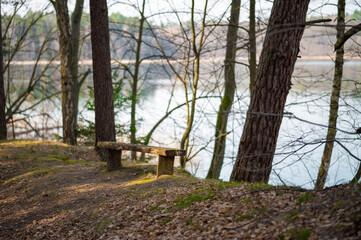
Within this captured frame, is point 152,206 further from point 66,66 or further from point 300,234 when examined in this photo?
point 66,66

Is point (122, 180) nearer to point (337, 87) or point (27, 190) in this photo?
point (27, 190)

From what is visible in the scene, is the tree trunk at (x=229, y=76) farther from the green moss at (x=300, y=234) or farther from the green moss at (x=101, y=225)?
the green moss at (x=300, y=234)

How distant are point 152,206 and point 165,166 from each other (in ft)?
5.51

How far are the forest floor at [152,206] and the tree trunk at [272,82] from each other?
0.80m

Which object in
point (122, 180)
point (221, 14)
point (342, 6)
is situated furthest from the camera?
A: point (221, 14)

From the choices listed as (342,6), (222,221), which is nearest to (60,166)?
(222,221)

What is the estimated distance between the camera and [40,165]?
9.34m

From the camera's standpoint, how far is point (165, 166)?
24.1ft

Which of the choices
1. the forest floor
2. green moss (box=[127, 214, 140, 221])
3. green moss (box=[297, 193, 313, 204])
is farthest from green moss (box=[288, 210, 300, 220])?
green moss (box=[127, 214, 140, 221])

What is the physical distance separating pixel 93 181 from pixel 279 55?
14.7ft

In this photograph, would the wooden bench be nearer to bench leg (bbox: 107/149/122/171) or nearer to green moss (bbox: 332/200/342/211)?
bench leg (bbox: 107/149/122/171)

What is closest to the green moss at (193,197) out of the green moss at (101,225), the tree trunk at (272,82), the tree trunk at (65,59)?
the tree trunk at (272,82)

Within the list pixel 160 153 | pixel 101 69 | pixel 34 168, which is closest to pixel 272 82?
pixel 160 153

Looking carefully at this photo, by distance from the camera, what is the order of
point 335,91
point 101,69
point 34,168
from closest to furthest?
1. point 335,91
2. point 34,168
3. point 101,69
